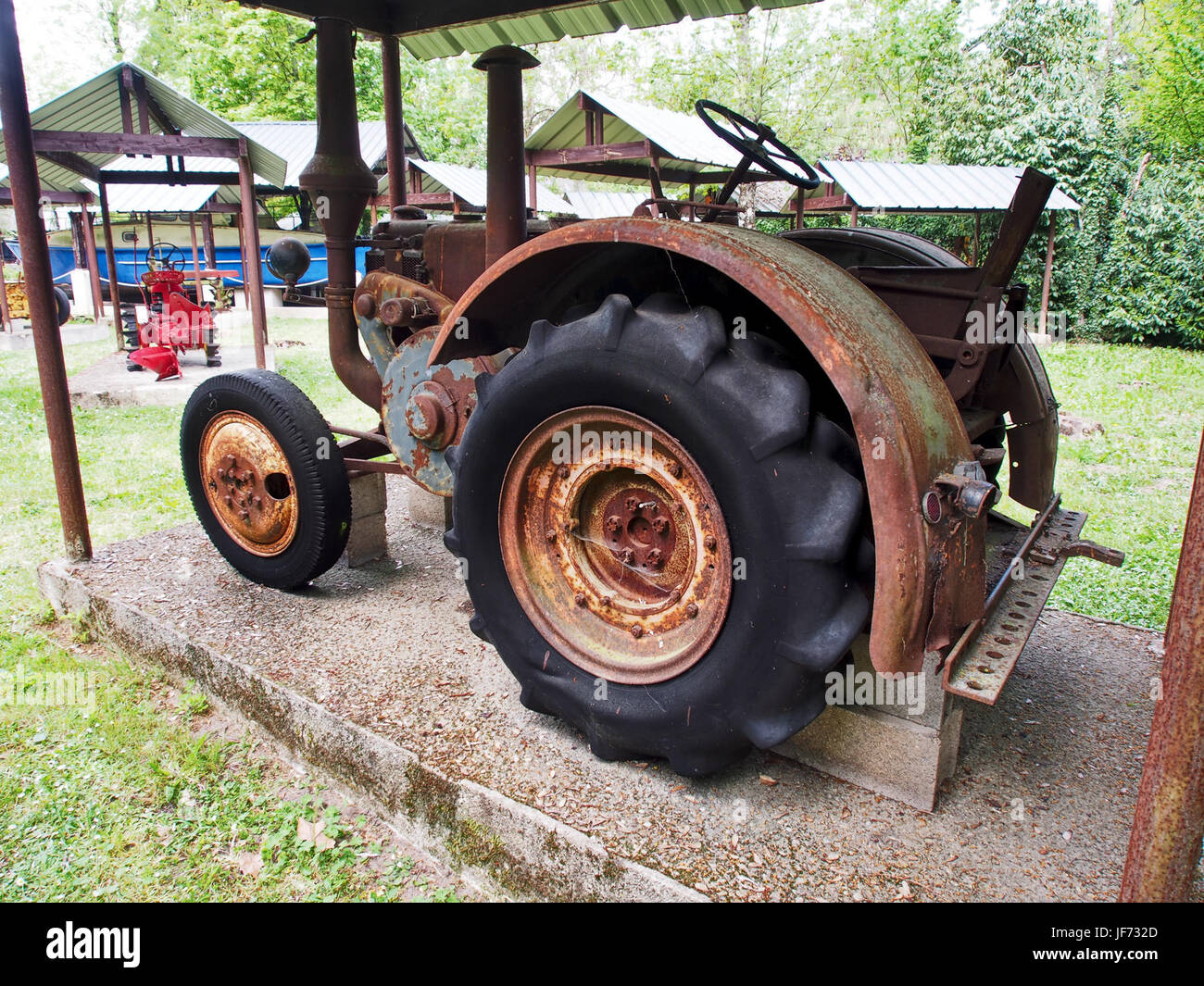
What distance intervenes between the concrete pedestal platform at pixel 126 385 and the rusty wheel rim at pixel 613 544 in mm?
6405

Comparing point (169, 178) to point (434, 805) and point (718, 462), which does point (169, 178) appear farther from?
point (718, 462)

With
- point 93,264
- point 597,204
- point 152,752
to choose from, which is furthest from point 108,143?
point 597,204

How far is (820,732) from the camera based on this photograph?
7.38 feet

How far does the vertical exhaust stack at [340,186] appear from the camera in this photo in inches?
138

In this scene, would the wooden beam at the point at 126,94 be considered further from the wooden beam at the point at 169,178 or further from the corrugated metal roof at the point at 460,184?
the corrugated metal roof at the point at 460,184

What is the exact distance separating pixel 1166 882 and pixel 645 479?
1359 mm

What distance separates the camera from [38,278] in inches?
133

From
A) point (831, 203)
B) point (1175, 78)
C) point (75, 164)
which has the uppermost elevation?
point (1175, 78)

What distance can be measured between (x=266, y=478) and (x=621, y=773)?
1.93m

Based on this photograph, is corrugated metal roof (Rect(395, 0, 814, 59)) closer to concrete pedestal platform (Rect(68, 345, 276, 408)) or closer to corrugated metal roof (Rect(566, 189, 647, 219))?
concrete pedestal platform (Rect(68, 345, 276, 408))

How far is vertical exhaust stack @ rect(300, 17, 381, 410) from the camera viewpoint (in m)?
3.50

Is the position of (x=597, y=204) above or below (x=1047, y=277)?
above

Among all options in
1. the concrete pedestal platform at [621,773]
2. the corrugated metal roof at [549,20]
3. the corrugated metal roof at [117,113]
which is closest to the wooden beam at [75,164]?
the corrugated metal roof at [117,113]
